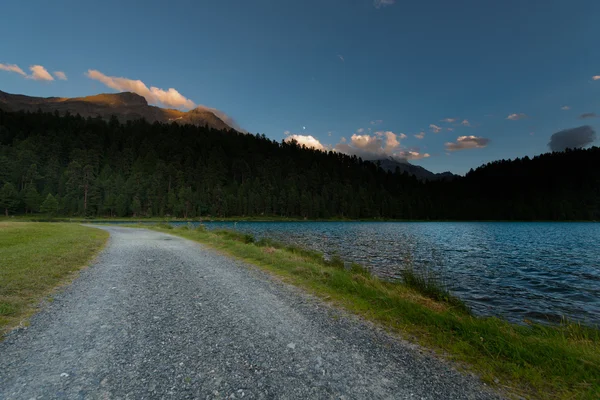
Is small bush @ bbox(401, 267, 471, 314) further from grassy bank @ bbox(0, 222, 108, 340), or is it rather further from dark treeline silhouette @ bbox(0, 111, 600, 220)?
dark treeline silhouette @ bbox(0, 111, 600, 220)

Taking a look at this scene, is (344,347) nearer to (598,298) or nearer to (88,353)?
(88,353)

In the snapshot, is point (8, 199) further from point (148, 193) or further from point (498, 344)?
point (498, 344)

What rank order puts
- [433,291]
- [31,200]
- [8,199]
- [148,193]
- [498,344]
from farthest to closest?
[148,193] < [31,200] < [8,199] < [433,291] < [498,344]

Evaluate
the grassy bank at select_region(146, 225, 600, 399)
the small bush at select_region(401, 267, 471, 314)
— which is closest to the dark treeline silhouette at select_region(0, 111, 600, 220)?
the small bush at select_region(401, 267, 471, 314)

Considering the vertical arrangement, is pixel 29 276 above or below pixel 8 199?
below

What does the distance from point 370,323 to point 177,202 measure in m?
138

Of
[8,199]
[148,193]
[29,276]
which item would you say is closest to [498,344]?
[29,276]

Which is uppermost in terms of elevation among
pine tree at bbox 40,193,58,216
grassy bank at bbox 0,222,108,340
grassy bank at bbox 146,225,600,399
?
pine tree at bbox 40,193,58,216

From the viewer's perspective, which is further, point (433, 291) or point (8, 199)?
point (8, 199)

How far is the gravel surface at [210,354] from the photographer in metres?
3.83

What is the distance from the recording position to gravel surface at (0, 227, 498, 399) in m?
3.83

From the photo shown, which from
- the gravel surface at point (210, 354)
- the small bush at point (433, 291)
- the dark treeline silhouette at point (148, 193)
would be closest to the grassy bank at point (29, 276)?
the gravel surface at point (210, 354)

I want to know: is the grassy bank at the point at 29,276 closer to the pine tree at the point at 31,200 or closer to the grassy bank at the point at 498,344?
the grassy bank at the point at 498,344

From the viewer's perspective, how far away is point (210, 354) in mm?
4910
